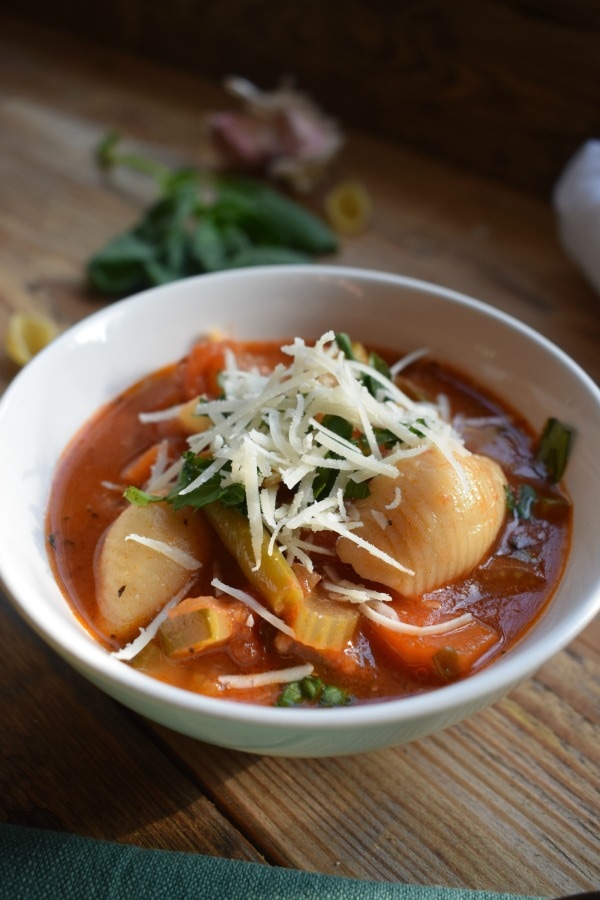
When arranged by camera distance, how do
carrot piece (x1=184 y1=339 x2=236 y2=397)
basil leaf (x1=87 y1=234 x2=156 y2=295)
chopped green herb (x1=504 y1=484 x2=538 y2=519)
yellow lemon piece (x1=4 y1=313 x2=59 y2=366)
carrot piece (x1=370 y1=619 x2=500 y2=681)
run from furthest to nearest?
basil leaf (x1=87 y1=234 x2=156 y2=295) < yellow lemon piece (x1=4 y1=313 x2=59 y2=366) < carrot piece (x1=184 y1=339 x2=236 y2=397) < chopped green herb (x1=504 y1=484 x2=538 y2=519) < carrot piece (x1=370 y1=619 x2=500 y2=681)

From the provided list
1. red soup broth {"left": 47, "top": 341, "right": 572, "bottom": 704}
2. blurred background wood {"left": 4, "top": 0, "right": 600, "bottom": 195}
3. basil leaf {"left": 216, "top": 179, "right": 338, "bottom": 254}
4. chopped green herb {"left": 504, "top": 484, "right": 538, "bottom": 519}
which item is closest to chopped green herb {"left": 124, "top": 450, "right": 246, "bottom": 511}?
red soup broth {"left": 47, "top": 341, "right": 572, "bottom": 704}

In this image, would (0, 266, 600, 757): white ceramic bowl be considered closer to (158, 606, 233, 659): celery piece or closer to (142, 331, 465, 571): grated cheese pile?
(158, 606, 233, 659): celery piece

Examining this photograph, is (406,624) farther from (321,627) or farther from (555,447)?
(555,447)

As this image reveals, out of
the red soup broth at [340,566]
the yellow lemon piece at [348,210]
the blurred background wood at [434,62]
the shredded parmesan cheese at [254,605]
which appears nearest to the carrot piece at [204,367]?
the red soup broth at [340,566]

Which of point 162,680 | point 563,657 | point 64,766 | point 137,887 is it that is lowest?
point 64,766

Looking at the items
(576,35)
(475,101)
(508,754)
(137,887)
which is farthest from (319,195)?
(137,887)

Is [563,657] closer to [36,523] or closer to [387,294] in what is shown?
[387,294]

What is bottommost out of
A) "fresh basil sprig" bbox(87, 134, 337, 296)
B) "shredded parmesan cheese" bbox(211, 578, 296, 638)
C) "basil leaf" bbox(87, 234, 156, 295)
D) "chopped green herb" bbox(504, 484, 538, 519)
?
"basil leaf" bbox(87, 234, 156, 295)

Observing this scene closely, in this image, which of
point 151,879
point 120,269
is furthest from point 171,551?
point 120,269
